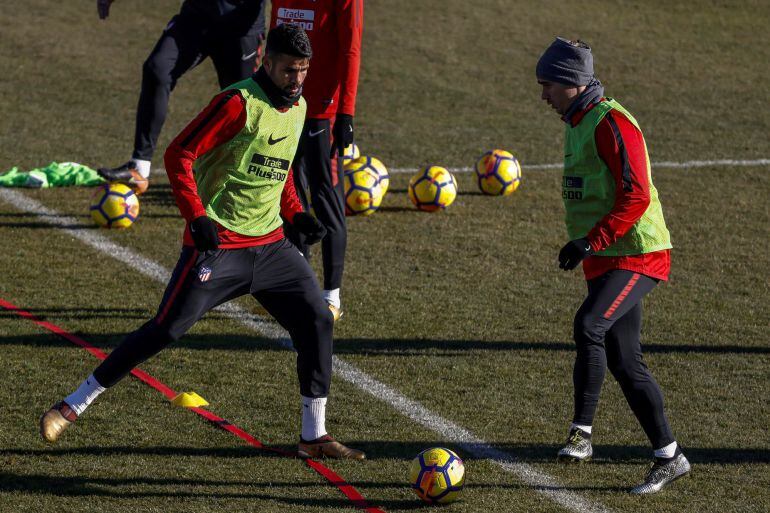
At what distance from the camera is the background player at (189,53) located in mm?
11391

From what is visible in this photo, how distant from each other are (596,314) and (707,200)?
6.47 m

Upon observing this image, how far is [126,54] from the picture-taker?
18.3 meters

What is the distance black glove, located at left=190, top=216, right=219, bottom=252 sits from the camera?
6.09 m

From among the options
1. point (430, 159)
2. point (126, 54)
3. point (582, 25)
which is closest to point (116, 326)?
point (430, 159)

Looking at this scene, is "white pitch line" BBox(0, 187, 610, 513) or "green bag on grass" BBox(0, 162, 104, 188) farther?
"green bag on grass" BBox(0, 162, 104, 188)

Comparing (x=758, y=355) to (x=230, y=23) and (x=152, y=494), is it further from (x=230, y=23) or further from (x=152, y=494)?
(x=230, y=23)

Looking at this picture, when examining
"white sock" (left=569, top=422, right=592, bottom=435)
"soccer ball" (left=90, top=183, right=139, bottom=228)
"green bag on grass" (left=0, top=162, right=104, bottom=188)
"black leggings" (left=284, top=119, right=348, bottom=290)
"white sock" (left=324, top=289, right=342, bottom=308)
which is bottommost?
"green bag on grass" (left=0, top=162, right=104, bottom=188)

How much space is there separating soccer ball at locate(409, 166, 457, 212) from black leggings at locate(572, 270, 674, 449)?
17.1ft

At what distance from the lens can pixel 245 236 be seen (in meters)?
6.52

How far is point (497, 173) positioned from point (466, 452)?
5.82 metres

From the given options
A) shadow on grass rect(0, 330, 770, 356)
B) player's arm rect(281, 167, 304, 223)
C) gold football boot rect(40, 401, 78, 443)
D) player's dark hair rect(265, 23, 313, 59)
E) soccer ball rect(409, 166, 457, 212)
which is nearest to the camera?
player's dark hair rect(265, 23, 313, 59)

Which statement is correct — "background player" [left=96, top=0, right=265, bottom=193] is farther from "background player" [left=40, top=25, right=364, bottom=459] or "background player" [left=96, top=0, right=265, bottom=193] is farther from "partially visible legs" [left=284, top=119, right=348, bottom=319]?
"background player" [left=40, top=25, right=364, bottom=459]

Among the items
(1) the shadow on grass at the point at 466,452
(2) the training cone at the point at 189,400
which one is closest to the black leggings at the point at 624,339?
(1) the shadow on grass at the point at 466,452

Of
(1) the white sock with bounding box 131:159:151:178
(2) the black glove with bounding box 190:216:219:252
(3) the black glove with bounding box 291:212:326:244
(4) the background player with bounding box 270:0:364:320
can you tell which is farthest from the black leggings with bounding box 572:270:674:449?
(1) the white sock with bounding box 131:159:151:178
